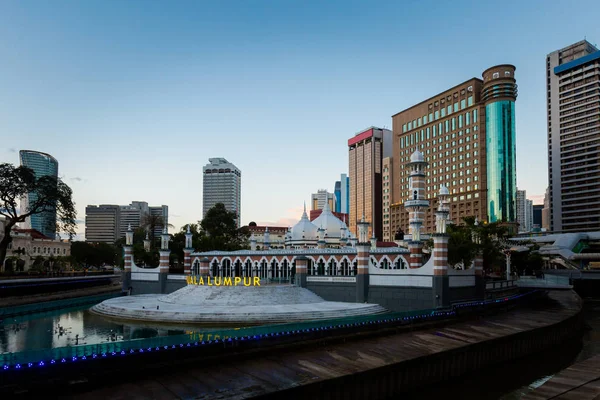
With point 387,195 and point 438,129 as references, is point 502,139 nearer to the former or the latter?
point 438,129

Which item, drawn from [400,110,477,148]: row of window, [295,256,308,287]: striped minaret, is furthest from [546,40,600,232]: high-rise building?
[295,256,308,287]: striped minaret

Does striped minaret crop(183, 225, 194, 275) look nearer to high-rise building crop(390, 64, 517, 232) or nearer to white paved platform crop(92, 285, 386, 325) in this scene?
white paved platform crop(92, 285, 386, 325)

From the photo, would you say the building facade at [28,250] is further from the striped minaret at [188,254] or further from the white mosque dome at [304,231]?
the white mosque dome at [304,231]

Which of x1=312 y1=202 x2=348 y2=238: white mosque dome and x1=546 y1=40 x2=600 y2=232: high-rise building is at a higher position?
x1=546 y1=40 x2=600 y2=232: high-rise building

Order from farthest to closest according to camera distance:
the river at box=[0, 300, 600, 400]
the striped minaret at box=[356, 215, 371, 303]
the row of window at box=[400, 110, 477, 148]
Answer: the row of window at box=[400, 110, 477, 148], the striped minaret at box=[356, 215, 371, 303], the river at box=[0, 300, 600, 400]

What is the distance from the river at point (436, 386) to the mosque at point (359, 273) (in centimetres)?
597

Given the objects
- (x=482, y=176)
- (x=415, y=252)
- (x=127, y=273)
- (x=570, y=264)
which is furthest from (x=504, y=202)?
(x=127, y=273)

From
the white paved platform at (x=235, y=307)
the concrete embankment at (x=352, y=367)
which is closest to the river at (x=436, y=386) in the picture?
the concrete embankment at (x=352, y=367)

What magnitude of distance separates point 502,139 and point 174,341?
4861 inches

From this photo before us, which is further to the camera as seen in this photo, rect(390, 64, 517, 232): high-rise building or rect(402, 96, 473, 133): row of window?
rect(402, 96, 473, 133): row of window

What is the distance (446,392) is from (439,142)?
132354mm

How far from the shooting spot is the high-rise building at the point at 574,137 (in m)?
130

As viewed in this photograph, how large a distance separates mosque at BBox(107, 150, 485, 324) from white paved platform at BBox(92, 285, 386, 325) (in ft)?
0.67

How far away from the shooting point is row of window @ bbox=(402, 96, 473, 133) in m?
138
